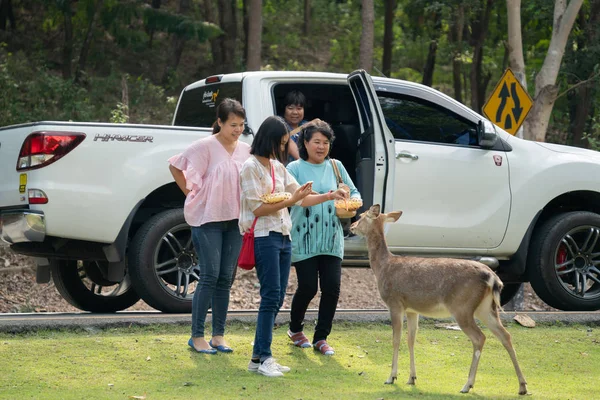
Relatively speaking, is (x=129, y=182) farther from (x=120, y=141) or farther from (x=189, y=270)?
(x=189, y=270)

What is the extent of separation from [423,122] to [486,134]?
0.59 m

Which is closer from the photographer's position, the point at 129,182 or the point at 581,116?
the point at 129,182

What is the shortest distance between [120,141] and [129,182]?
0.35 m

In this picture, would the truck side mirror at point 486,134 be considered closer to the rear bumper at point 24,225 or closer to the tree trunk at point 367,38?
the rear bumper at point 24,225

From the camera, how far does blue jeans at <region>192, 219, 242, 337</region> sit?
271 inches

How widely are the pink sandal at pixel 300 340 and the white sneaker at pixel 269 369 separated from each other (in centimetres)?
101

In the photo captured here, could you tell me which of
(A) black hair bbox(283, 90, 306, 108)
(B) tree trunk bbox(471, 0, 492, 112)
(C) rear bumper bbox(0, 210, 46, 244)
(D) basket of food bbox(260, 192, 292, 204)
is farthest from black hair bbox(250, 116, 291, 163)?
(B) tree trunk bbox(471, 0, 492, 112)

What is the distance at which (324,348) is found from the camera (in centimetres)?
723

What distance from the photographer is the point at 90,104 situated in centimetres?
2391

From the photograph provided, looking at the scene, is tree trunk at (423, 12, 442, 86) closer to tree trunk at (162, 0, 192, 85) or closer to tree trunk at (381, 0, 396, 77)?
tree trunk at (381, 0, 396, 77)

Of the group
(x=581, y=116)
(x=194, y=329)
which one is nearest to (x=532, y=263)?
(x=194, y=329)

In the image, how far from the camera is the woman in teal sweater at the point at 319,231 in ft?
23.1

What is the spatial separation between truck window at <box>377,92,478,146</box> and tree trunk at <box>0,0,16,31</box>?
71.9 ft

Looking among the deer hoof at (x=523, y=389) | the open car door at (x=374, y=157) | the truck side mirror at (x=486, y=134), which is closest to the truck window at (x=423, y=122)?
the truck side mirror at (x=486, y=134)
